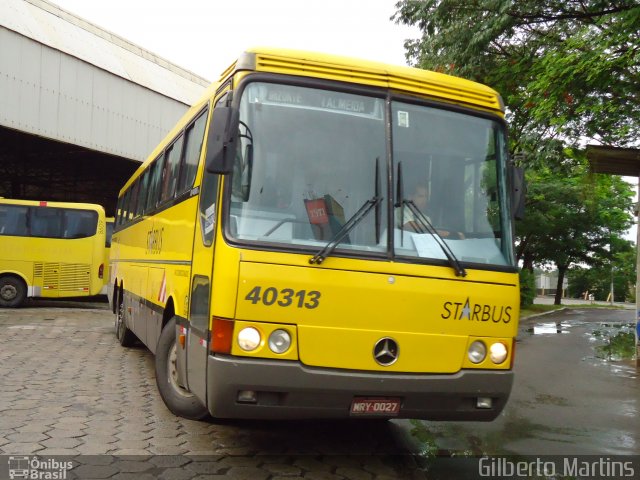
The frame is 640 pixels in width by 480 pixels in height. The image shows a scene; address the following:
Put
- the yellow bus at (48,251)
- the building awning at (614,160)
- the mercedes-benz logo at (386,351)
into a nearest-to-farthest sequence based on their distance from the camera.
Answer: the mercedes-benz logo at (386,351)
the building awning at (614,160)
the yellow bus at (48,251)

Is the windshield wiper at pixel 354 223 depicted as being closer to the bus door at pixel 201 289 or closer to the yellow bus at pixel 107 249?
the bus door at pixel 201 289

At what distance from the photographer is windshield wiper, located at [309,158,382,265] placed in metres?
4.36

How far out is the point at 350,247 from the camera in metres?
4.49

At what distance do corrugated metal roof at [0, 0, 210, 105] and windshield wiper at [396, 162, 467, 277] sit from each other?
1728cm

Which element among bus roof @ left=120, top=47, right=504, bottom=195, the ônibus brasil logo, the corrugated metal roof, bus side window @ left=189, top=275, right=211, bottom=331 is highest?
the corrugated metal roof

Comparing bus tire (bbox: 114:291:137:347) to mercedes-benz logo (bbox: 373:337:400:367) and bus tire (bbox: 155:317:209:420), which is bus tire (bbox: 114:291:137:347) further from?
mercedes-benz logo (bbox: 373:337:400:367)

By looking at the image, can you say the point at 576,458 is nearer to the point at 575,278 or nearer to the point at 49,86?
the point at 49,86

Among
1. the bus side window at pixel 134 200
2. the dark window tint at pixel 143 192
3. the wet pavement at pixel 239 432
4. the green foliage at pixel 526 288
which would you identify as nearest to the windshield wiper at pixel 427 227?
the wet pavement at pixel 239 432

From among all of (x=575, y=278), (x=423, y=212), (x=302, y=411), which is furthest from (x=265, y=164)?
(x=575, y=278)

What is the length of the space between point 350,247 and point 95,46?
22102mm

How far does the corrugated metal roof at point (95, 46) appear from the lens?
19969 millimetres

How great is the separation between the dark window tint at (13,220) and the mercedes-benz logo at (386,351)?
16300 mm

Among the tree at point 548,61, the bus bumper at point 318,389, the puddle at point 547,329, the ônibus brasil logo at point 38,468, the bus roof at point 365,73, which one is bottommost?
the puddle at point 547,329

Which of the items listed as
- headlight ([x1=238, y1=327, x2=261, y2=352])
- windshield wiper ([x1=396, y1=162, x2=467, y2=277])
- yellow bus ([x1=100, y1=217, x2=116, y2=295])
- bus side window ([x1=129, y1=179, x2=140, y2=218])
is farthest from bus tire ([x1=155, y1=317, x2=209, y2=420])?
yellow bus ([x1=100, y1=217, x2=116, y2=295])
